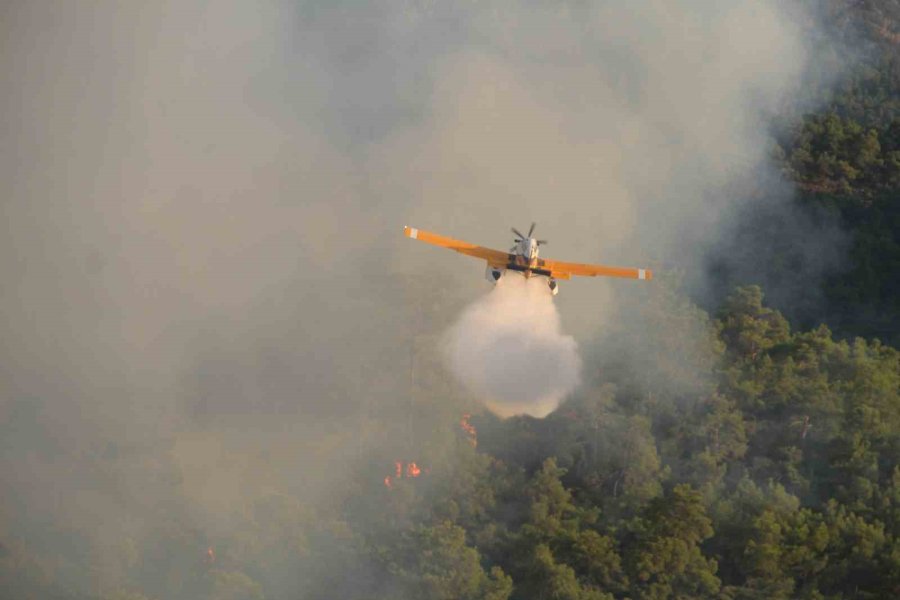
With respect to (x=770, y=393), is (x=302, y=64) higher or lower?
higher

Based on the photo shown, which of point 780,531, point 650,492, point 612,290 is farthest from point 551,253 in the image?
point 780,531

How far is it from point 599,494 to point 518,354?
7766 mm

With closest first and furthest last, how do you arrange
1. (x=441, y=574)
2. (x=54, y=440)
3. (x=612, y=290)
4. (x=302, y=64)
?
(x=441, y=574), (x=54, y=440), (x=612, y=290), (x=302, y=64)

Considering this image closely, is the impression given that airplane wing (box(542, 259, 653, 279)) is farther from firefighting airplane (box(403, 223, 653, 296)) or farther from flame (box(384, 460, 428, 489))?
flame (box(384, 460, 428, 489))

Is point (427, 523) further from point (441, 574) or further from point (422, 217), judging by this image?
point (422, 217)

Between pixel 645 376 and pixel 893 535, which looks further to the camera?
pixel 645 376

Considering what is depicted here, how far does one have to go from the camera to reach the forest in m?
81.6

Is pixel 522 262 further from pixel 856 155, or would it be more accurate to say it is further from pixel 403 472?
pixel 856 155

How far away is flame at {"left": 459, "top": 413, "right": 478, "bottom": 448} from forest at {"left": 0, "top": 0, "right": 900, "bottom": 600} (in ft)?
0.79

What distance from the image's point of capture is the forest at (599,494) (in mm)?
81625

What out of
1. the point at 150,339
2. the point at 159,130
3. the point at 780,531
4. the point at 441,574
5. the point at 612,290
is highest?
the point at 159,130

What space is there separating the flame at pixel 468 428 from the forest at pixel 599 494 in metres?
0.24

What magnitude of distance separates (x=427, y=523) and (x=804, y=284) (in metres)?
37.5

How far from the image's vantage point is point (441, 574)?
263 feet
